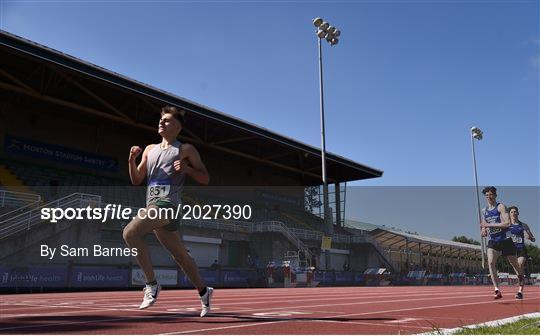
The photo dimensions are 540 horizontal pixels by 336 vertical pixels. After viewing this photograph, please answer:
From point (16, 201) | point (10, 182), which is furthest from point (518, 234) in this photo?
point (10, 182)

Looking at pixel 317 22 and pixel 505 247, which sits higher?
pixel 317 22

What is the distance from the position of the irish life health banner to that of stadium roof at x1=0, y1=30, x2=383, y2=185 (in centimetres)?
251

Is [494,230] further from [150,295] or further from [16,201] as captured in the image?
[16,201]

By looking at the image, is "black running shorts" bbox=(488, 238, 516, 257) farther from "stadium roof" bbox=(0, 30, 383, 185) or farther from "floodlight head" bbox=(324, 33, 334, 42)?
"floodlight head" bbox=(324, 33, 334, 42)

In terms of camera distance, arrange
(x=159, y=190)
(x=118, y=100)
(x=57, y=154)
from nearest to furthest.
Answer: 1. (x=159, y=190)
2. (x=57, y=154)
3. (x=118, y=100)

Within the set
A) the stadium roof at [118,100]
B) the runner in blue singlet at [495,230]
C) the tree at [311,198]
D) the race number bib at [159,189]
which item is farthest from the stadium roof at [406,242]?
the race number bib at [159,189]

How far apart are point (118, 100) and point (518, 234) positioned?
27784mm

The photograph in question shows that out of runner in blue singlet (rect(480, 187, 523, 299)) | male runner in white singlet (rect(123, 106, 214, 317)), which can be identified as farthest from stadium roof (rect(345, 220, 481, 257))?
male runner in white singlet (rect(123, 106, 214, 317))

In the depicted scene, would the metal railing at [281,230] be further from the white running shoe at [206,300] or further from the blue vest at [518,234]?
the white running shoe at [206,300]

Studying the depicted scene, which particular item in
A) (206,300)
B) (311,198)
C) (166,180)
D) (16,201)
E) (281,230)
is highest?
(311,198)

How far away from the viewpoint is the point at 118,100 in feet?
107

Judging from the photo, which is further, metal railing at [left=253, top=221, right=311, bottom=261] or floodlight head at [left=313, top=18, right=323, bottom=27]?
metal railing at [left=253, top=221, right=311, bottom=261]

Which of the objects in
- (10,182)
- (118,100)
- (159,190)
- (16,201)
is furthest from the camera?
(118,100)

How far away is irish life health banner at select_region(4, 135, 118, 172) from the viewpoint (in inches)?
1116
